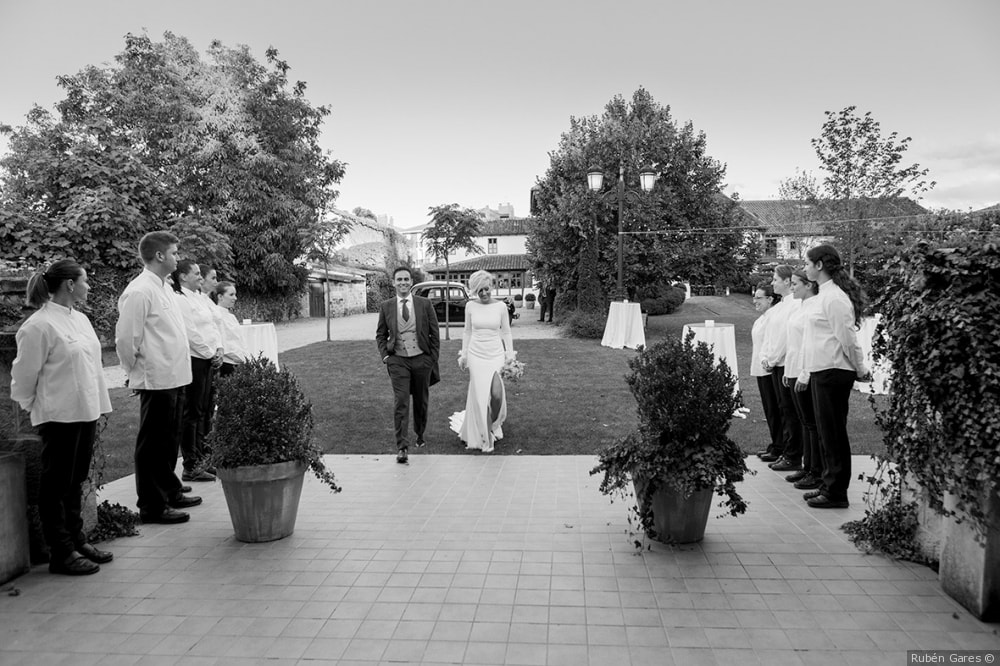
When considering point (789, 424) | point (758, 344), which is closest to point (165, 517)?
point (789, 424)

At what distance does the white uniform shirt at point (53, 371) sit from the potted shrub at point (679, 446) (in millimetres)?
3430

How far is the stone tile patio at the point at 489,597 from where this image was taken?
3061 millimetres

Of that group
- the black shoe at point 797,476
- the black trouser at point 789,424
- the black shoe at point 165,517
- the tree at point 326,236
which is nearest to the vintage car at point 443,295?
the tree at point 326,236

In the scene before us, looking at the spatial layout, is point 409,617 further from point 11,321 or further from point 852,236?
point 852,236

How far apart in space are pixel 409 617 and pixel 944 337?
3.17 metres

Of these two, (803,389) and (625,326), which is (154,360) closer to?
(803,389)

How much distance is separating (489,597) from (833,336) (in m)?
3.30

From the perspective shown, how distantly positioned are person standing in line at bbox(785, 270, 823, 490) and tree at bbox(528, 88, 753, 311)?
16589 millimetres

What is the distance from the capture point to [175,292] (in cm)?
584

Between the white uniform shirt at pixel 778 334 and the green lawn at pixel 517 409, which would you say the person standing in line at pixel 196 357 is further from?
the white uniform shirt at pixel 778 334

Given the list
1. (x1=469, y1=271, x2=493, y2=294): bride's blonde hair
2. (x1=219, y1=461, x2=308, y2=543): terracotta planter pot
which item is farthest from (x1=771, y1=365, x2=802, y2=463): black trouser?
(x1=219, y1=461, x2=308, y2=543): terracotta planter pot

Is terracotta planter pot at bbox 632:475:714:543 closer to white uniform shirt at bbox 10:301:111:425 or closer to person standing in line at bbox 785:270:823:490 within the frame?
person standing in line at bbox 785:270:823:490

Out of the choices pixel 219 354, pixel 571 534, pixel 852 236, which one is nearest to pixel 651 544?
pixel 571 534

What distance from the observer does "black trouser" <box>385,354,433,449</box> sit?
697 centimetres
